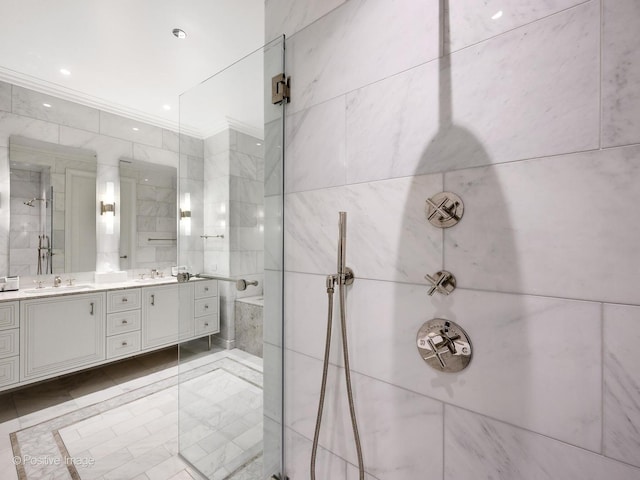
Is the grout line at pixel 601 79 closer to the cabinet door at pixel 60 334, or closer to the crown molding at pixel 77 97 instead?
the crown molding at pixel 77 97

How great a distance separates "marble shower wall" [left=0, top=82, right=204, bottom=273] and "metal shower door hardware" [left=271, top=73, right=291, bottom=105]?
1216 mm

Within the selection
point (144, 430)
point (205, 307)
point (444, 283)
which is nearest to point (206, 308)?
point (205, 307)

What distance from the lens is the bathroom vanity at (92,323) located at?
1791 millimetres

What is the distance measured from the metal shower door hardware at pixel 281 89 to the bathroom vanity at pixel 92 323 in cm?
100

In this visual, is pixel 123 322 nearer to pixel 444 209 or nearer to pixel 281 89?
pixel 281 89

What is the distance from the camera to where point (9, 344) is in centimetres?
221

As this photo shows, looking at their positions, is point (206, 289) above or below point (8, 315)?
above

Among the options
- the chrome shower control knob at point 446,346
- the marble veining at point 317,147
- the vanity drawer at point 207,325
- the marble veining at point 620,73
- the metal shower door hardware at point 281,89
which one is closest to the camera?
the marble veining at point 620,73

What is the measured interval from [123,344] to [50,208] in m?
1.48

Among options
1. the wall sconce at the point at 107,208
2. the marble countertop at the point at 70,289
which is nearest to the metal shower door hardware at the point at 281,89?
the marble countertop at the point at 70,289

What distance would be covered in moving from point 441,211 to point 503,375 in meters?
0.45

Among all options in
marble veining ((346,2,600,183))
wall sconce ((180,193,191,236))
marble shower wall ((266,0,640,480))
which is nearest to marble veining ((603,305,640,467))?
marble shower wall ((266,0,640,480))

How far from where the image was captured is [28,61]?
2.42 m

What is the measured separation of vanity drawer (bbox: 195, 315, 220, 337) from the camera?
158 cm
